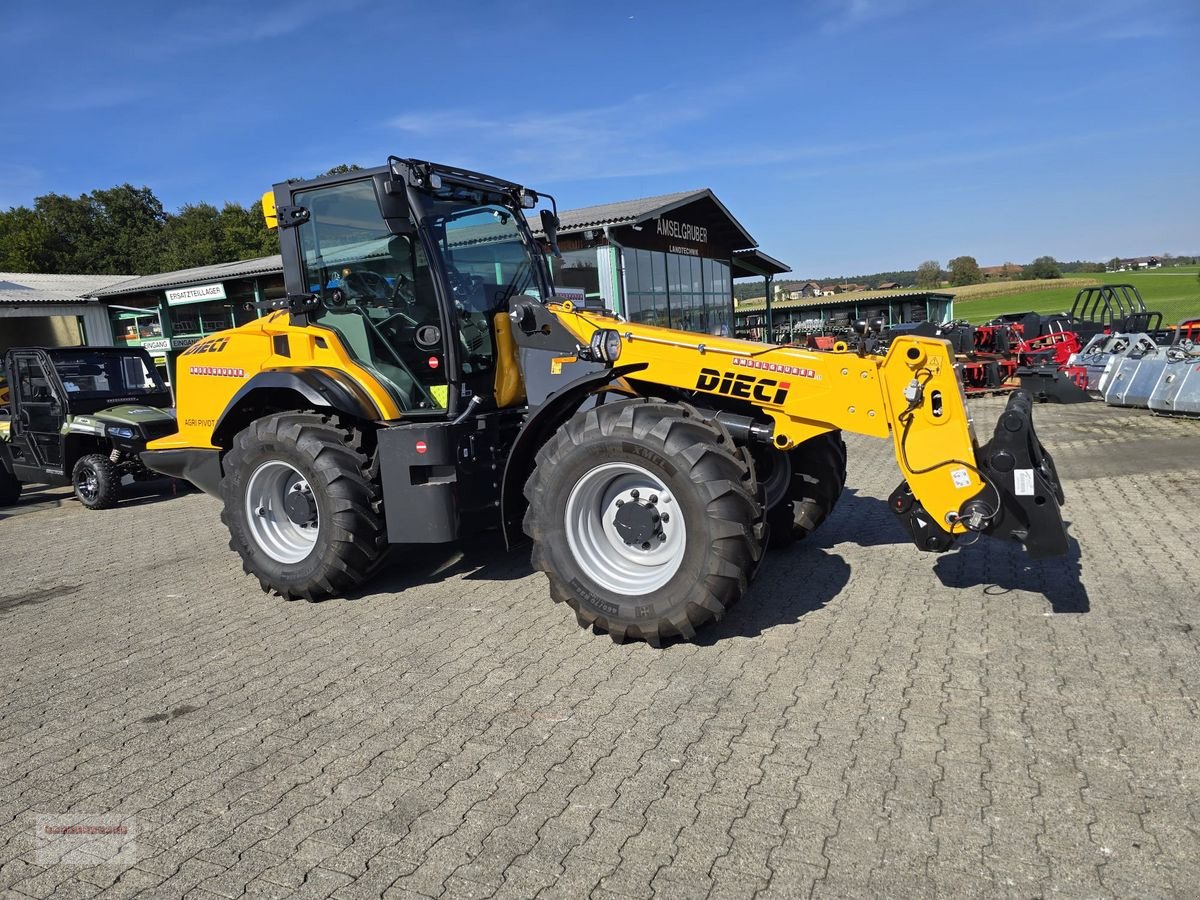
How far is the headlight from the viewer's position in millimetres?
5105

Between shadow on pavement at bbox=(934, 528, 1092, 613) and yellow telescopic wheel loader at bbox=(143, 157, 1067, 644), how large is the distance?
2.60 ft

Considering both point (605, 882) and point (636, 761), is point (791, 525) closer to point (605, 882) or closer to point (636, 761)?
point (636, 761)

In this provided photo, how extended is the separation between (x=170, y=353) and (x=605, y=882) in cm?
2829

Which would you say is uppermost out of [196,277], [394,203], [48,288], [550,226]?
[48,288]

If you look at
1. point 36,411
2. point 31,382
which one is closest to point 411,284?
point 36,411

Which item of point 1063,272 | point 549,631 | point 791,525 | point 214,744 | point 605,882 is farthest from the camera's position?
point 1063,272

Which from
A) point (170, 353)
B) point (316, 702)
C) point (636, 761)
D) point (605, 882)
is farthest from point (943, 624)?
point (170, 353)

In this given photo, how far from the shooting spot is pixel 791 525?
6.20 m

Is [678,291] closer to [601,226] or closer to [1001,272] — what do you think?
[601,226]

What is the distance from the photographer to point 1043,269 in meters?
94.4

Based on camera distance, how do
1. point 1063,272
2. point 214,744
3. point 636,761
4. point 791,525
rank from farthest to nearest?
point 1063,272 < point 791,525 < point 214,744 < point 636,761

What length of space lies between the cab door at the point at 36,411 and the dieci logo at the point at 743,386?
401 inches

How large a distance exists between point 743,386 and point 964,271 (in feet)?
341

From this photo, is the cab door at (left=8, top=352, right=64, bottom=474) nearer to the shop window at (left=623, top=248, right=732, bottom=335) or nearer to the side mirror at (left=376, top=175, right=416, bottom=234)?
the side mirror at (left=376, top=175, right=416, bottom=234)
